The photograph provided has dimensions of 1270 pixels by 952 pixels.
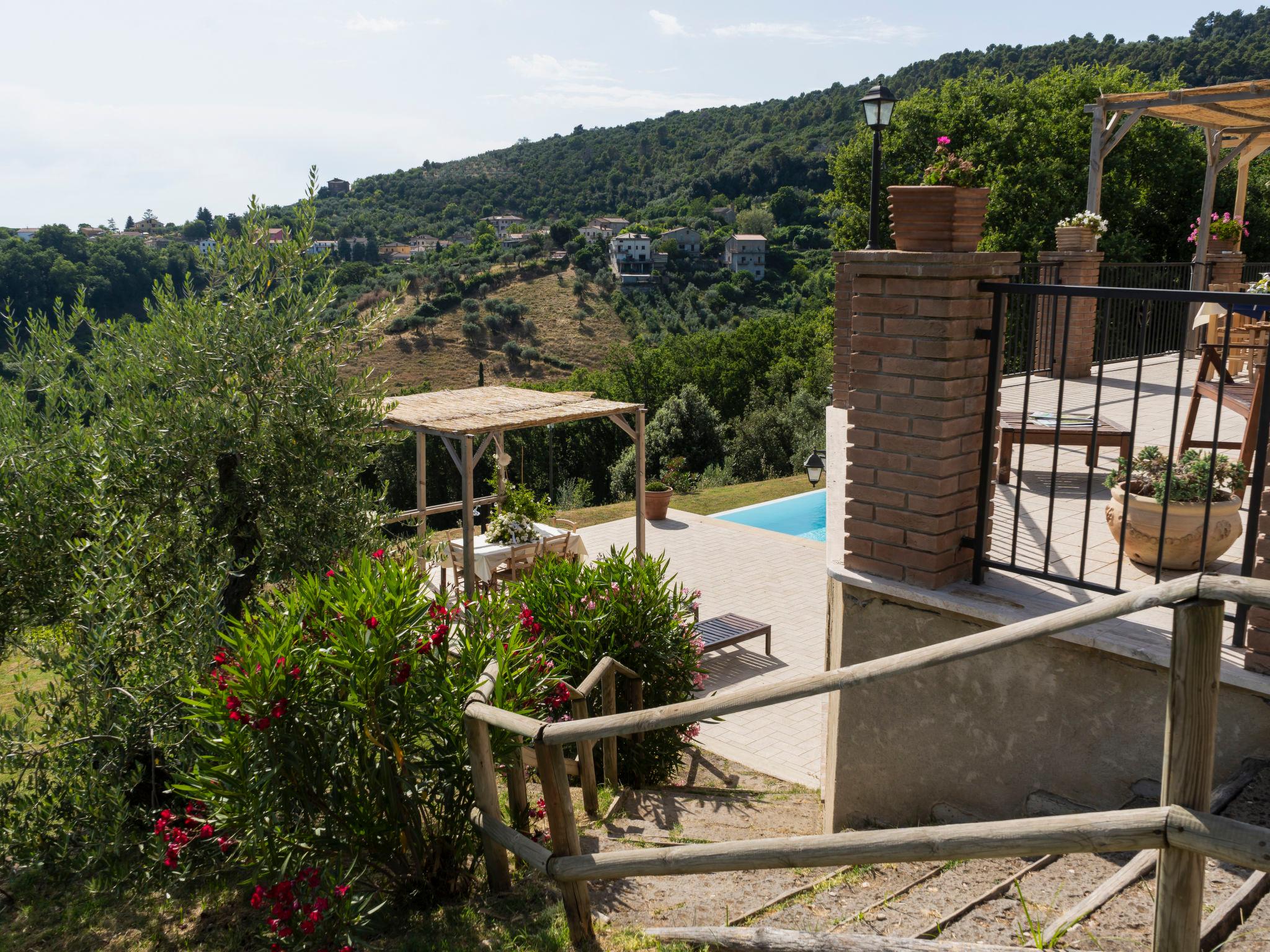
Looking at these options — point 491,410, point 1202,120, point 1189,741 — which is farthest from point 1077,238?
point 1189,741

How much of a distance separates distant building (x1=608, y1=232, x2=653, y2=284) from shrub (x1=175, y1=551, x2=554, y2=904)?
68179mm

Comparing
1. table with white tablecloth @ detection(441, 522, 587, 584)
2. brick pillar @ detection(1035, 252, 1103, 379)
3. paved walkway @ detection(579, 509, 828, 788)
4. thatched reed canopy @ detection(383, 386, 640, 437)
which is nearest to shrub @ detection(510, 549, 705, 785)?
paved walkway @ detection(579, 509, 828, 788)

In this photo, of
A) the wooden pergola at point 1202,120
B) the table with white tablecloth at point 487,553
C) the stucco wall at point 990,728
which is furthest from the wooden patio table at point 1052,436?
the wooden pergola at point 1202,120

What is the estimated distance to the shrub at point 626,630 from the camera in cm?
547

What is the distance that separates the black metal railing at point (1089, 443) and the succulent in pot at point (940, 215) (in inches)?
10.7

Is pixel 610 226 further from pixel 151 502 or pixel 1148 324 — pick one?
pixel 151 502

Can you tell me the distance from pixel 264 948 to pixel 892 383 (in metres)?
3.12

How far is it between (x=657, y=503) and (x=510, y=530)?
530cm

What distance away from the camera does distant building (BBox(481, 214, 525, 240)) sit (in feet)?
272

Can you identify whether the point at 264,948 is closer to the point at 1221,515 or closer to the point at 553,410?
the point at 1221,515

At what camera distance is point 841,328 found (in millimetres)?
8172

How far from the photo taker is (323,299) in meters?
5.34

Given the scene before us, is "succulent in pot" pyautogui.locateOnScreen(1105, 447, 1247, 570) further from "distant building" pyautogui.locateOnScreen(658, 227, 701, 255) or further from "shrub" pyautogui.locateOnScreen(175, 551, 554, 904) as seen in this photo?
"distant building" pyautogui.locateOnScreen(658, 227, 701, 255)

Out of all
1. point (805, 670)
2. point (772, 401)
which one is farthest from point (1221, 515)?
point (772, 401)
